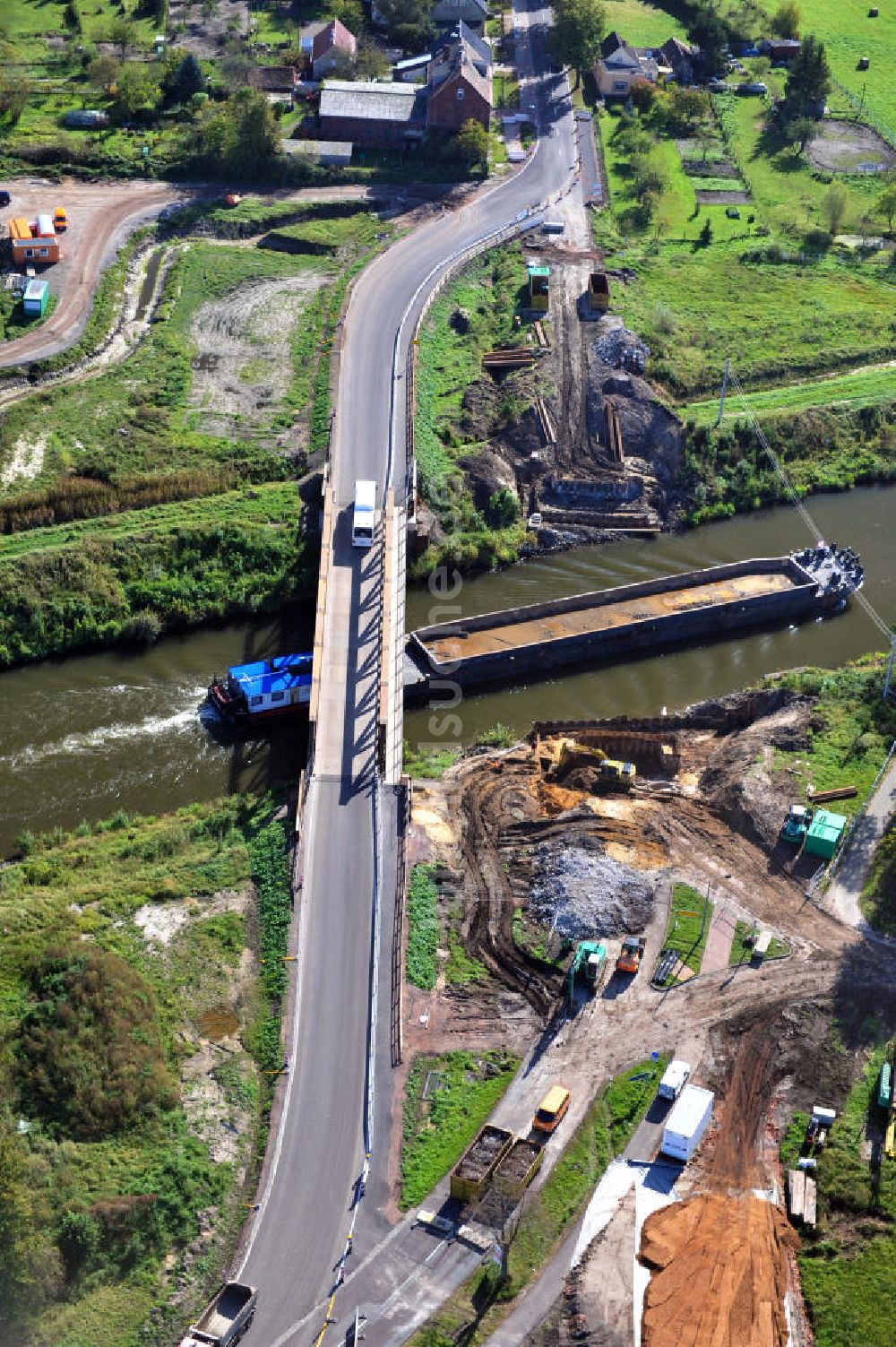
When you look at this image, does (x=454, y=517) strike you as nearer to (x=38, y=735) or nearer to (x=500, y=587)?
(x=500, y=587)

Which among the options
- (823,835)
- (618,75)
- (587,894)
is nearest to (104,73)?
(618,75)

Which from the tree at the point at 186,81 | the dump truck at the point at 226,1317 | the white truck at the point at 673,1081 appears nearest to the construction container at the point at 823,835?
the white truck at the point at 673,1081

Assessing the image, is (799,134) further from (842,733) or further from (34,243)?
(842,733)

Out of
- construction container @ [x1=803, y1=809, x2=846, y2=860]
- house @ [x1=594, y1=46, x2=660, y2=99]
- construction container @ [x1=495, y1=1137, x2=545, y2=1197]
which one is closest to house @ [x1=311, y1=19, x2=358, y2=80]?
house @ [x1=594, y1=46, x2=660, y2=99]

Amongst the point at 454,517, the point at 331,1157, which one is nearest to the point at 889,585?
the point at 454,517

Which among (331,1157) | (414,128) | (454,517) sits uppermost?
(414,128)

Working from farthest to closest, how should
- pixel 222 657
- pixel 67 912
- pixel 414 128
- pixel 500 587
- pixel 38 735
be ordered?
1. pixel 414 128
2. pixel 500 587
3. pixel 222 657
4. pixel 38 735
5. pixel 67 912

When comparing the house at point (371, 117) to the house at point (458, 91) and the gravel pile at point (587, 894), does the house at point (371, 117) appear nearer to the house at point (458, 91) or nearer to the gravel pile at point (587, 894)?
the house at point (458, 91)
